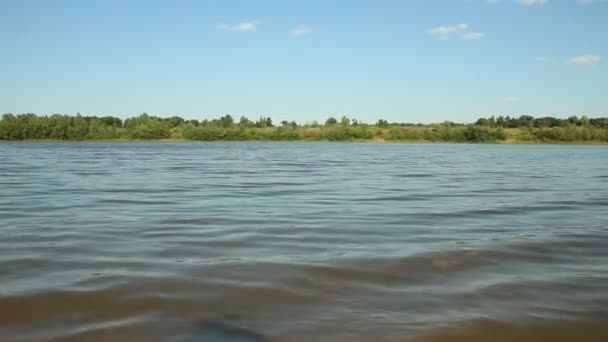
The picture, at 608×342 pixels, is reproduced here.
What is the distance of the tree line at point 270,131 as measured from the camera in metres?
87.6

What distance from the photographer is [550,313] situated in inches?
161

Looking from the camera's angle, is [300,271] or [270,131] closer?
[300,271]

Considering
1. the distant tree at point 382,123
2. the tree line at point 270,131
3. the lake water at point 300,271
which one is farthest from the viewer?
the distant tree at point 382,123

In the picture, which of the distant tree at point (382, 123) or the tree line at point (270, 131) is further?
the distant tree at point (382, 123)

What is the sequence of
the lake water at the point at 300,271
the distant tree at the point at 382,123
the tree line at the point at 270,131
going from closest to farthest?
the lake water at the point at 300,271 < the tree line at the point at 270,131 < the distant tree at the point at 382,123

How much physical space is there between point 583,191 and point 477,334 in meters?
12.6

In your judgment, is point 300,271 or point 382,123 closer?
point 300,271

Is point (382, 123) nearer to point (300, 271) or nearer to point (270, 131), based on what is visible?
point (270, 131)

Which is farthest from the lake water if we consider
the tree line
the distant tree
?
the distant tree

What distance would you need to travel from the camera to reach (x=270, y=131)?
102250 millimetres

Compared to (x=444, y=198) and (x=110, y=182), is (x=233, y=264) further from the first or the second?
(x=110, y=182)

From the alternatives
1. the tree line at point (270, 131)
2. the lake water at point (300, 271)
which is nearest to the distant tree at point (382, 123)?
the tree line at point (270, 131)

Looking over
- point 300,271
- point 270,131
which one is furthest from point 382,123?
point 300,271

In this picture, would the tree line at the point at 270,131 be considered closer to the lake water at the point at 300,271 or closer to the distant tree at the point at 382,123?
the distant tree at the point at 382,123
